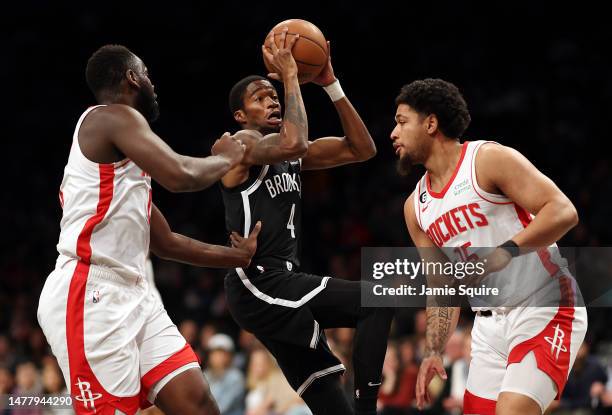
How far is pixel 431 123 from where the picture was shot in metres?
4.91

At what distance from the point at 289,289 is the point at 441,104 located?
1.35 metres

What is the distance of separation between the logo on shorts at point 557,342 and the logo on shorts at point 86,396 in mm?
2227

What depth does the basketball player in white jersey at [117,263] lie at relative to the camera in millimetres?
3984

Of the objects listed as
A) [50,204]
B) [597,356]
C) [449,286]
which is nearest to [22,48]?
[50,204]

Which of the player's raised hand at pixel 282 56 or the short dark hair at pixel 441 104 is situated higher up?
the player's raised hand at pixel 282 56

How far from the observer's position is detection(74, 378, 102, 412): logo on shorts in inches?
156

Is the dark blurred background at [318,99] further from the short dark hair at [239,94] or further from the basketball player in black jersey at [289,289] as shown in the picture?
the short dark hair at [239,94]

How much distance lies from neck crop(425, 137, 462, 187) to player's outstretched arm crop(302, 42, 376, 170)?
25.9 inches

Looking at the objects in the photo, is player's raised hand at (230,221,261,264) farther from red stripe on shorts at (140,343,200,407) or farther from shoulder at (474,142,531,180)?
shoulder at (474,142,531,180)

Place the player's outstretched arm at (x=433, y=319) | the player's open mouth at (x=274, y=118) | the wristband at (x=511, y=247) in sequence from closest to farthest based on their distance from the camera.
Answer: the wristband at (x=511, y=247) → the player's outstretched arm at (x=433, y=319) → the player's open mouth at (x=274, y=118)

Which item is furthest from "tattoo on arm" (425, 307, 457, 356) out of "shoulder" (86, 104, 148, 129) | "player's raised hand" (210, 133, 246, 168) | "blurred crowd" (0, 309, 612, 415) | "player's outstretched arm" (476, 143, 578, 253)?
"blurred crowd" (0, 309, 612, 415)

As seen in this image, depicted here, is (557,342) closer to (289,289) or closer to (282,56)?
(289,289)

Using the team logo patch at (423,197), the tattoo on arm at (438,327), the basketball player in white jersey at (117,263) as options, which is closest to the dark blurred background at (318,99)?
the tattoo on arm at (438,327)

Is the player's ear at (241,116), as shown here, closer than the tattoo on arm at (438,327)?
No
